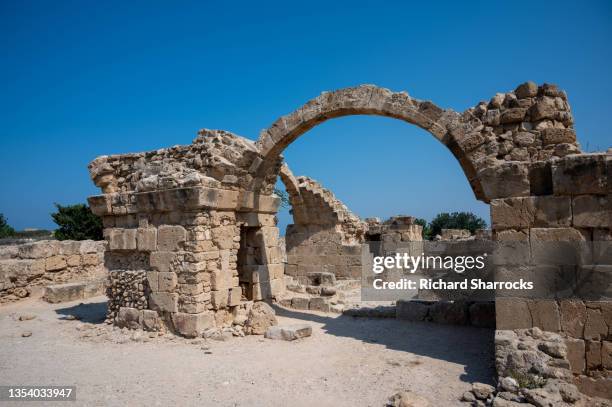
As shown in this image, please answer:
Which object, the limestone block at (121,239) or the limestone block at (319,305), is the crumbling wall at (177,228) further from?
the limestone block at (319,305)

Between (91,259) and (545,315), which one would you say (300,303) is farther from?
(91,259)

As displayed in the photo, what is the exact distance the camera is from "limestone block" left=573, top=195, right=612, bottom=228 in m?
4.30

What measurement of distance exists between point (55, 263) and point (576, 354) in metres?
11.6

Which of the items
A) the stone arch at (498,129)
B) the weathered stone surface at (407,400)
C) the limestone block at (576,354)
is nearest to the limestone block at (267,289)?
the stone arch at (498,129)

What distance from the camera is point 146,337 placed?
669cm

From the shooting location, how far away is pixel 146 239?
23.4 ft

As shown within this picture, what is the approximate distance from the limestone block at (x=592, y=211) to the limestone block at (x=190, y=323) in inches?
212

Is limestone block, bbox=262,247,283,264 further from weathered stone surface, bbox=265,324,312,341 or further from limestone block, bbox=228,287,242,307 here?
weathered stone surface, bbox=265,324,312,341

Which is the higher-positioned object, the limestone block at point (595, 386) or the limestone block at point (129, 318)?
the limestone block at point (129, 318)

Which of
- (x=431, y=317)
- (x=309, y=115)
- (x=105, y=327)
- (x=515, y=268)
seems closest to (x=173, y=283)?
(x=105, y=327)

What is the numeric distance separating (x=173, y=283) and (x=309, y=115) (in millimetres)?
3627

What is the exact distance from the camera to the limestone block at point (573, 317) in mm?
4328

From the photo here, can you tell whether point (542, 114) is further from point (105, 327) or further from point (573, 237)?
point (105, 327)

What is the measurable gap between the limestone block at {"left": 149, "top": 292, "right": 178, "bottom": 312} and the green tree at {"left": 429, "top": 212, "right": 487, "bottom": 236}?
29.6 metres
